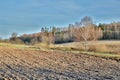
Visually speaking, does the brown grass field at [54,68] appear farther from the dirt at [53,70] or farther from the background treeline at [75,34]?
the background treeline at [75,34]

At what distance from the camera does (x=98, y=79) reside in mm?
17078

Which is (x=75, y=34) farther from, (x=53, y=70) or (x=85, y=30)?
(x=53, y=70)

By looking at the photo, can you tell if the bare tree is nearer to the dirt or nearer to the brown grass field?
the brown grass field

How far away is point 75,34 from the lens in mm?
72562

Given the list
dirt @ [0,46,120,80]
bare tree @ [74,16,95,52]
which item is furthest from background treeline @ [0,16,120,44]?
dirt @ [0,46,120,80]

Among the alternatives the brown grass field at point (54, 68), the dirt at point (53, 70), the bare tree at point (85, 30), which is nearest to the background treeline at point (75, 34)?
the bare tree at point (85, 30)

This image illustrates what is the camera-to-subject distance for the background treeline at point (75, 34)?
6906 cm

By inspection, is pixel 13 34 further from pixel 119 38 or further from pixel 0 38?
pixel 119 38

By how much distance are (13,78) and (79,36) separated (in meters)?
54.4

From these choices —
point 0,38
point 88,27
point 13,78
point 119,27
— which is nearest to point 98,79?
point 13,78

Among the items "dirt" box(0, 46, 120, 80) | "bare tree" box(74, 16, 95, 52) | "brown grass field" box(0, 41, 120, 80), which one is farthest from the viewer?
"bare tree" box(74, 16, 95, 52)

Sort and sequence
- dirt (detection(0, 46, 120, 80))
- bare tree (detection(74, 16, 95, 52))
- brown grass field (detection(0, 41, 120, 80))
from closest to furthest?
dirt (detection(0, 46, 120, 80))
brown grass field (detection(0, 41, 120, 80))
bare tree (detection(74, 16, 95, 52))

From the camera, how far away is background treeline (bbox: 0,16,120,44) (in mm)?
69062

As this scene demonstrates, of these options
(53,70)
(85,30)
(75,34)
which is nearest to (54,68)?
(53,70)
